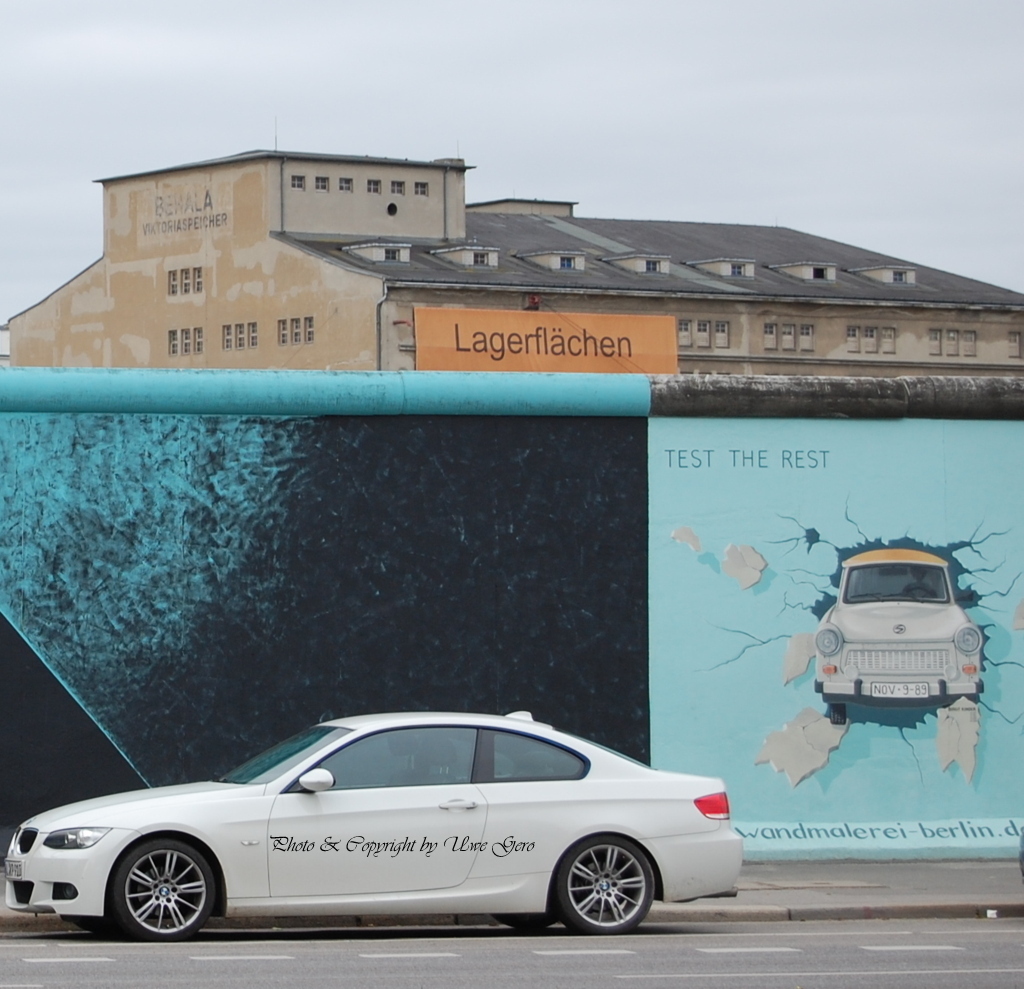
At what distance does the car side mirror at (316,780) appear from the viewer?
446 inches

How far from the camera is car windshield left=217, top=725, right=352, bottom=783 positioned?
38.4 ft

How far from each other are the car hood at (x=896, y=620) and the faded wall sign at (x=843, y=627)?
2cm

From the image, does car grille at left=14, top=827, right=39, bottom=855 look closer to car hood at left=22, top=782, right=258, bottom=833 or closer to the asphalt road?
car hood at left=22, top=782, right=258, bottom=833

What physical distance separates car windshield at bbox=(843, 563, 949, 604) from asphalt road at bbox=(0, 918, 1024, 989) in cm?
366

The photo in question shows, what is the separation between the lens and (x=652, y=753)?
49.9 feet

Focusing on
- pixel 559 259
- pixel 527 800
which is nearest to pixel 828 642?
pixel 527 800

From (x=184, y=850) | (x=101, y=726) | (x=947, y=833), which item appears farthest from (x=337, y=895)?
(x=947, y=833)

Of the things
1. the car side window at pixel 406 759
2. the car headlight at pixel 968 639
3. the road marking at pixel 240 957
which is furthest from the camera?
the car headlight at pixel 968 639

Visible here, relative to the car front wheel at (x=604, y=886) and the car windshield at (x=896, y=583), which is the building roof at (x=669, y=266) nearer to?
the car windshield at (x=896, y=583)

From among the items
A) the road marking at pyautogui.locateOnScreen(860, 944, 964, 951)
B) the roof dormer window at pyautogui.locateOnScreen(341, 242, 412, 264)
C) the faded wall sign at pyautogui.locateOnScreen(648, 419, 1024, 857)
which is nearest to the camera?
the road marking at pyautogui.locateOnScreen(860, 944, 964, 951)

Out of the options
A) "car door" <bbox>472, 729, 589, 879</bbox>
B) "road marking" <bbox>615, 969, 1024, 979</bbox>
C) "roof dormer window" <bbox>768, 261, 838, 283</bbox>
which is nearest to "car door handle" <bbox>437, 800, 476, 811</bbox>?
"car door" <bbox>472, 729, 589, 879</bbox>

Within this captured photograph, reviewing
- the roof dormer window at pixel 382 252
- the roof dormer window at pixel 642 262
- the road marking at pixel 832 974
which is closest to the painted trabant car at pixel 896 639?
the road marking at pixel 832 974

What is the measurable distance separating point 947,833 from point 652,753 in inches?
104

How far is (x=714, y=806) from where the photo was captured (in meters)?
12.0
